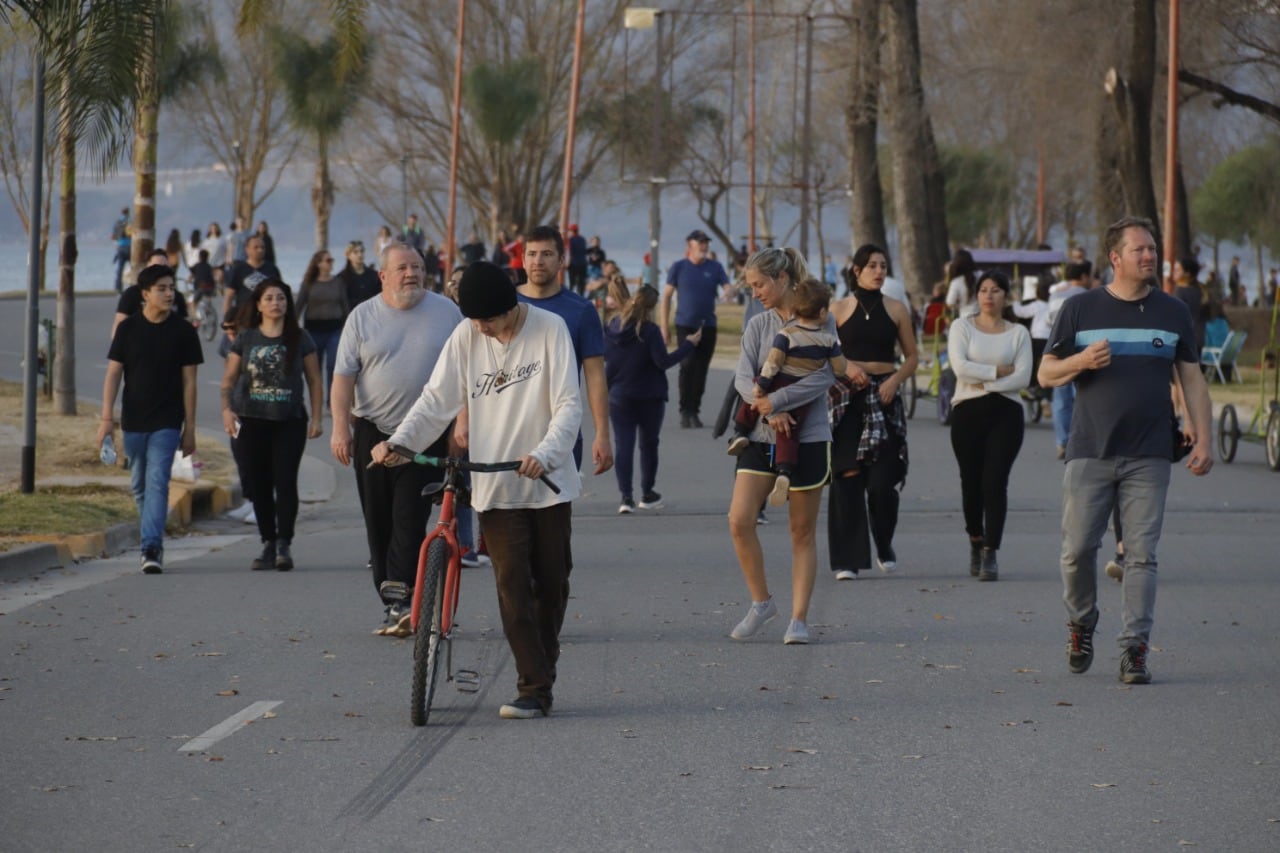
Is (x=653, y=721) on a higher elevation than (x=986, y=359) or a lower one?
lower

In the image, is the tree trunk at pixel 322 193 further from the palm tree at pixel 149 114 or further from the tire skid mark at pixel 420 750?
the tire skid mark at pixel 420 750

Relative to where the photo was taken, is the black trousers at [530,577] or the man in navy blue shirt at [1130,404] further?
the man in navy blue shirt at [1130,404]

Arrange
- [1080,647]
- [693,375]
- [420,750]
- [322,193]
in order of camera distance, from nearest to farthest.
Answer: [420,750]
[1080,647]
[693,375]
[322,193]

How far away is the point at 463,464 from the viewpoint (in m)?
7.41

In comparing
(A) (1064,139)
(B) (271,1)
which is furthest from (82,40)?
(A) (1064,139)

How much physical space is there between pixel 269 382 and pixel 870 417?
3.47 metres

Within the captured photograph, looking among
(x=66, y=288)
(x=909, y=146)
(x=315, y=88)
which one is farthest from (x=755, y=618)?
(x=315, y=88)

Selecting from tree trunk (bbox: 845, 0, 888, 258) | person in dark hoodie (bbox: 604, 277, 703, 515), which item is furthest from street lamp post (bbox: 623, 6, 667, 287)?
person in dark hoodie (bbox: 604, 277, 703, 515)

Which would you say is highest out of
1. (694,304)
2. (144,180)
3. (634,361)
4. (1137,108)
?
(1137,108)

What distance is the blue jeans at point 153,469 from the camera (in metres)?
12.0

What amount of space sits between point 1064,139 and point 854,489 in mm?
45108

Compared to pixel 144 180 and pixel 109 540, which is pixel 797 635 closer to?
pixel 109 540

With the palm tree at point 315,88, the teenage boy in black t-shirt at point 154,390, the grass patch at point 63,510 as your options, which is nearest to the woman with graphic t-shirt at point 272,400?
the teenage boy in black t-shirt at point 154,390

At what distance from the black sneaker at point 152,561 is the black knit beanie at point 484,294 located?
17.1 feet
